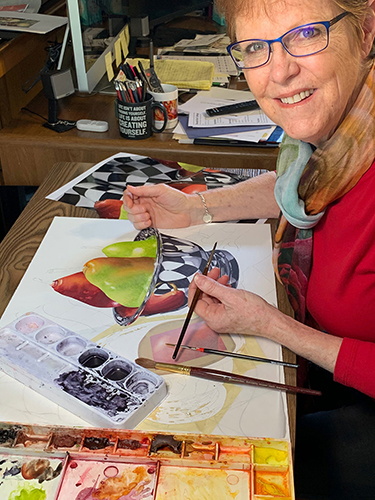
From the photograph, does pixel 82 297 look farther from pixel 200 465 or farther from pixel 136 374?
pixel 200 465

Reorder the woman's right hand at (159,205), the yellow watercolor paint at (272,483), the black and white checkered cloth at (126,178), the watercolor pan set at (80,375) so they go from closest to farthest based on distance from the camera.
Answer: the yellow watercolor paint at (272,483)
the watercolor pan set at (80,375)
the woman's right hand at (159,205)
the black and white checkered cloth at (126,178)

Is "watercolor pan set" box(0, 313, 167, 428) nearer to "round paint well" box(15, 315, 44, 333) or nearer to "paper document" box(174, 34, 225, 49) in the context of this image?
"round paint well" box(15, 315, 44, 333)

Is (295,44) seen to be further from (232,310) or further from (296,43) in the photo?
(232,310)

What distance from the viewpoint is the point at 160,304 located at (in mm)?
→ 1006

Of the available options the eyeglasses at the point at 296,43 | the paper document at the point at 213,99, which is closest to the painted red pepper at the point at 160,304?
the eyeglasses at the point at 296,43

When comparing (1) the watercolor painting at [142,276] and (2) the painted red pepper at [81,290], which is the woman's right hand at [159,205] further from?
(2) the painted red pepper at [81,290]

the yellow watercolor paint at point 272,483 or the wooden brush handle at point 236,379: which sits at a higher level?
the yellow watercolor paint at point 272,483

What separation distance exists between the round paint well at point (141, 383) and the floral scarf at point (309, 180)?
375 millimetres

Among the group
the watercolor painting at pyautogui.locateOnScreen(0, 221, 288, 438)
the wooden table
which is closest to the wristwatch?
the watercolor painting at pyautogui.locateOnScreen(0, 221, 288, 438)

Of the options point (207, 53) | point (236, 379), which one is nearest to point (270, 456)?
point (236, 379)

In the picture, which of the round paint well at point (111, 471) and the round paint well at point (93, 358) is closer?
the round paint well at point (111, 471)

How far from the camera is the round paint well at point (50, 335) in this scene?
895mm

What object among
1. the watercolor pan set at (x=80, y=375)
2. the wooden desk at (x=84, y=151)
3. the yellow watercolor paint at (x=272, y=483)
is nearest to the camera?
the yellow watercolor paint at (x=272, y=483)

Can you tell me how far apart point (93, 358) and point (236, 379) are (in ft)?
0.76
